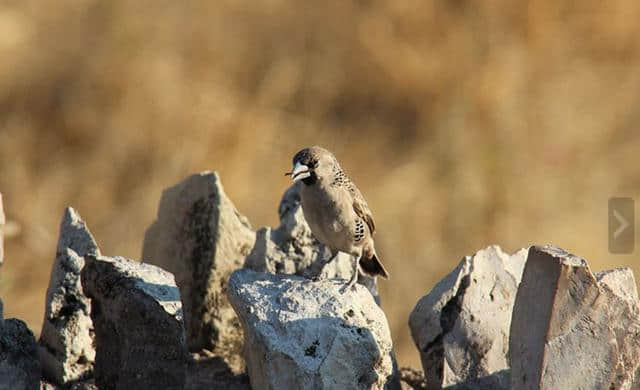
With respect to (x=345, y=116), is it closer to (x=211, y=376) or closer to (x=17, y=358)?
(x=211, y=376)

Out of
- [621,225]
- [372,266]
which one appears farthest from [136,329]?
[621,225]

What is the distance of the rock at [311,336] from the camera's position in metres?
4.58

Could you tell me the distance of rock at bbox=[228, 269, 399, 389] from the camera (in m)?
4.58

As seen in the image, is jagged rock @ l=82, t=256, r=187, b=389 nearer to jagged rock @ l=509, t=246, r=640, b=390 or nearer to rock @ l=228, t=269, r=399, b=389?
rock @ l=228, t=269, r=399, b=389

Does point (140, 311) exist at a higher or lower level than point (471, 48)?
lower

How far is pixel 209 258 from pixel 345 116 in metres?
1.60

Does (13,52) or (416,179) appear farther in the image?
(416,179)

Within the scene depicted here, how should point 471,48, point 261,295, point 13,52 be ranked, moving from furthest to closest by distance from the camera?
point 471,48
point 13,52
point 261,295

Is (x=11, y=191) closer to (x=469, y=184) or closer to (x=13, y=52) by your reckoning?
(x=13, y=52)

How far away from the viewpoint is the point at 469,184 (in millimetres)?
7262

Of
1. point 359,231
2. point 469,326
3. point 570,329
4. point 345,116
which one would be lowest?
point 570,329

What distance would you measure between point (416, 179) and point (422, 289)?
2.12 ft

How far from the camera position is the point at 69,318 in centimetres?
518

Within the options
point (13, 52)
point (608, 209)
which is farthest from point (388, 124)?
point (13, 52)
